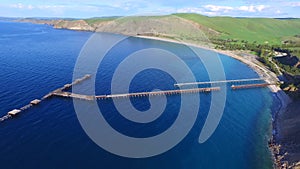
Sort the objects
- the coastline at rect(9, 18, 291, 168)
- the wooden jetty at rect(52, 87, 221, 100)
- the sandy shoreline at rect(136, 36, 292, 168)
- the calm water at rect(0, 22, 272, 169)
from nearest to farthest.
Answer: the calm water at rect(0, 22, 272, 169)
the sandy shoreline at rect(136, 36, 292, 168)
the coastline at rect(9, 18, 291, 168)
the wooden jetty at rect(52, 87, 221, 100)

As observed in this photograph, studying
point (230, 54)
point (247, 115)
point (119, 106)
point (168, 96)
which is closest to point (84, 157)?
point (119, 106)

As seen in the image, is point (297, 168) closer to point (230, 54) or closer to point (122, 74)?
point (122, 74)

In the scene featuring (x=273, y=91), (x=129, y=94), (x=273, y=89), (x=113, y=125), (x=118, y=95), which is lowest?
(x=113, y=125)

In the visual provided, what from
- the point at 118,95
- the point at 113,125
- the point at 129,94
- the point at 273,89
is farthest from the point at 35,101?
the point at 273,89

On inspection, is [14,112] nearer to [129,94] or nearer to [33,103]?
[33,103]

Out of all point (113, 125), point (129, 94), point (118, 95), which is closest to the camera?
point (113, 125)

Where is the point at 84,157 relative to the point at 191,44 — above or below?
below

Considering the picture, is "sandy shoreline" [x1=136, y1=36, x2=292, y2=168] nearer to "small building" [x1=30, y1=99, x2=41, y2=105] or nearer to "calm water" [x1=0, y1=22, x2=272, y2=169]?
"calm water" [x1=0, y1=22, x2=272, y2=169]

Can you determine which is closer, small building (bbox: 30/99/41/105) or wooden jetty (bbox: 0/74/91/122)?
wooden jetty (bbox: 0/74/91/122)

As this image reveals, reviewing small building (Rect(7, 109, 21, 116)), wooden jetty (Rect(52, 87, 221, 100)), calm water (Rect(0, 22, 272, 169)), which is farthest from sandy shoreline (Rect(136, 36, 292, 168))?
small building (Rect(7, 109, 21, 116))

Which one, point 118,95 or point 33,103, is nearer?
point 33,103

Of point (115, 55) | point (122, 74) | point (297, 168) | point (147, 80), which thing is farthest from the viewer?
point (115, 55)
